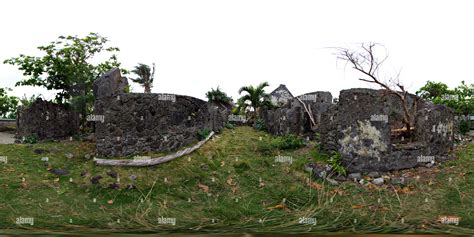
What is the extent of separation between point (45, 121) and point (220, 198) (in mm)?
10977

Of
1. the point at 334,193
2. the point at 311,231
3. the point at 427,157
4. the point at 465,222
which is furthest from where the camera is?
the point at 427,157

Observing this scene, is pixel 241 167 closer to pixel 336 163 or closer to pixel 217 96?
pixel 336 163

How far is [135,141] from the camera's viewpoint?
13875mm

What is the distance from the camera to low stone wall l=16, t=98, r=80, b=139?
18.1 metres

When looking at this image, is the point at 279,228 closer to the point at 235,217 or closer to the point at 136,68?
the point at 235,217

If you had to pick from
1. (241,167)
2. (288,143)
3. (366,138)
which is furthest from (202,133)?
(366,138)

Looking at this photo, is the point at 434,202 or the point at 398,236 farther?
the point at 434,202

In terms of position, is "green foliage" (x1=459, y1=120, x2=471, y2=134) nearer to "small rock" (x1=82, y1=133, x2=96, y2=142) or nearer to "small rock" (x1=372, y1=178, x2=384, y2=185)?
"small rock" (x1=372, y1=178, x2=384, y2=185)

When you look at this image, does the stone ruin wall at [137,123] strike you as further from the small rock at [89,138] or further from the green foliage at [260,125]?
the green foliage at [260,125]

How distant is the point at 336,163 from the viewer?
1284cm

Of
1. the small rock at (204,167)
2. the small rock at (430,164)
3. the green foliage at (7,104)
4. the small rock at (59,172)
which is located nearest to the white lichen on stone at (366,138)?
the small rock at (430,164)

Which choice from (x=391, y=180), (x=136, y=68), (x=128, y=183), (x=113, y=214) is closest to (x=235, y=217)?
(x=113, y=214)

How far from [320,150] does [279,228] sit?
19.7 ft

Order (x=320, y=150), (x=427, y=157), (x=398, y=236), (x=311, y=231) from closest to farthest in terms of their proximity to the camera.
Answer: (x=398, y=236)
(x=311, y=231)
(x=427, y=157)
(x=320, y=150)
